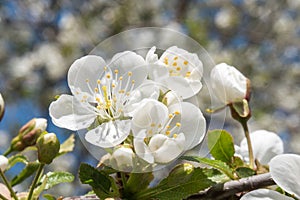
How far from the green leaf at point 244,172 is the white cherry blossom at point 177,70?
0.17 m

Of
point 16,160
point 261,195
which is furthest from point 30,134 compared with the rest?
point 261,195

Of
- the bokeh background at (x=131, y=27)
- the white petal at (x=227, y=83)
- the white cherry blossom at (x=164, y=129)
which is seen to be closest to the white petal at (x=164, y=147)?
the white cherry blossom at (x=164, y=129)

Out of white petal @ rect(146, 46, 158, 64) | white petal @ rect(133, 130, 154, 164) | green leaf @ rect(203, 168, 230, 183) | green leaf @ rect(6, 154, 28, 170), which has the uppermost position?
white petal @ rect(146, 46, 158, 64)

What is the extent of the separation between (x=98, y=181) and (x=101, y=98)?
12cm

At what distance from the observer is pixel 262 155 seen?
969 millimetres

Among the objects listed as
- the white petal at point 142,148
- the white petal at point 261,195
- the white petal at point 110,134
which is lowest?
the white petal at point 261,195

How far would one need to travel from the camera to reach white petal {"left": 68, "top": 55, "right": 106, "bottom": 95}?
69 centimetres

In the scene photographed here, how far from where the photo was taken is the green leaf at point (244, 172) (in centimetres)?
78

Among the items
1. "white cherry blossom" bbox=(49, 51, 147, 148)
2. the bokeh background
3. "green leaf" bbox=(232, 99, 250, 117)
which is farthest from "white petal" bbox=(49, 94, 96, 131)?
the bokeh background

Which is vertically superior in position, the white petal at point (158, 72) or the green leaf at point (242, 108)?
the white petal at point (158, 72)

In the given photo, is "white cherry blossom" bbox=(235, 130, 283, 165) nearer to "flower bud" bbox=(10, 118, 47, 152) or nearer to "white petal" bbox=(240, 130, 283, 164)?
"white petal" bbox=(240, 130, 283, 164)

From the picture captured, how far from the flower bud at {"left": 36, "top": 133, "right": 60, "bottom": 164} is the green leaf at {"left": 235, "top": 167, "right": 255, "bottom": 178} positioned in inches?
11.6

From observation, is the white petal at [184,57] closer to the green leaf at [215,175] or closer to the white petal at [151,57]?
the white petal at [151,57]

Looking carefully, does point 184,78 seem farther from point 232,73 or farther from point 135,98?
point 232,73
